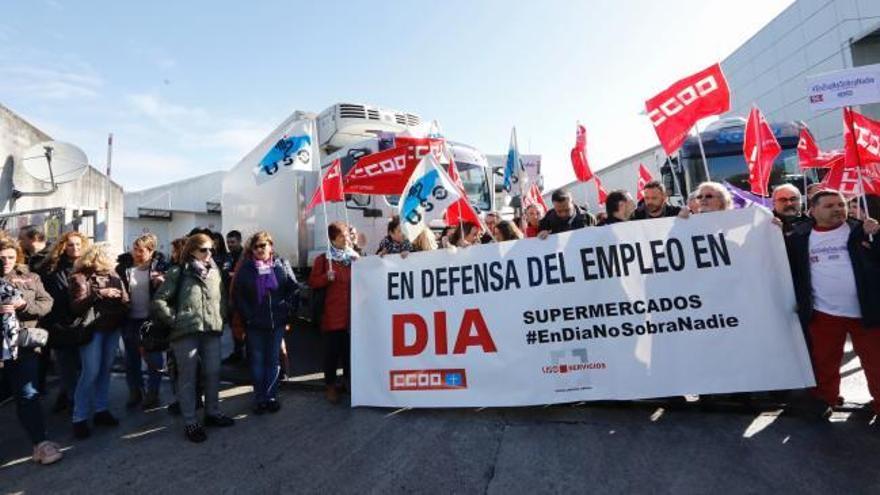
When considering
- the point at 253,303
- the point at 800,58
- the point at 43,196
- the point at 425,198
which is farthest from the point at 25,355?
the point at 800,58

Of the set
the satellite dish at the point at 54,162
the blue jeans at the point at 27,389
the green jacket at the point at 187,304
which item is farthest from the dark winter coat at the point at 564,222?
the satellite dish at the point at 54,162

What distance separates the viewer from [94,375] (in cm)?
419

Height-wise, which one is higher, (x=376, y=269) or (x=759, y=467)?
(x=376, y=269)

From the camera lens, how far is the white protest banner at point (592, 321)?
12.6ft

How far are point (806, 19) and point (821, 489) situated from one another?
104 ft

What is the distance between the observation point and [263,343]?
4562 millimetres

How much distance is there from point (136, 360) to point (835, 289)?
21.4ft

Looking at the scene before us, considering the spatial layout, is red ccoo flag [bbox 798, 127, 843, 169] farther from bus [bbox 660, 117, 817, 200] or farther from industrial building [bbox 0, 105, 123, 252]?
industrial building [bbox 0, 105, 123, 252]

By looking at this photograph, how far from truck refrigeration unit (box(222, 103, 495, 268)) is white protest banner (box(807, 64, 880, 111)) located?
522 cm

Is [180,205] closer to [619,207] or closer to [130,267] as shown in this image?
A: [130,267]

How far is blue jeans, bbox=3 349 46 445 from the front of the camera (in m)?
3.61

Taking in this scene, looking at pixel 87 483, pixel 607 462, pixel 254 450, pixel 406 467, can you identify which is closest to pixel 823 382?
pixel 607 462

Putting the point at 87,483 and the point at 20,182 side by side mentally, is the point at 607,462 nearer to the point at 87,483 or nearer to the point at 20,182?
the point at 87,483

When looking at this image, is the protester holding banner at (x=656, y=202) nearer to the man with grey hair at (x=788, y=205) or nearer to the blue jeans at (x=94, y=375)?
the man with grey hair at (x=788, y=205)
